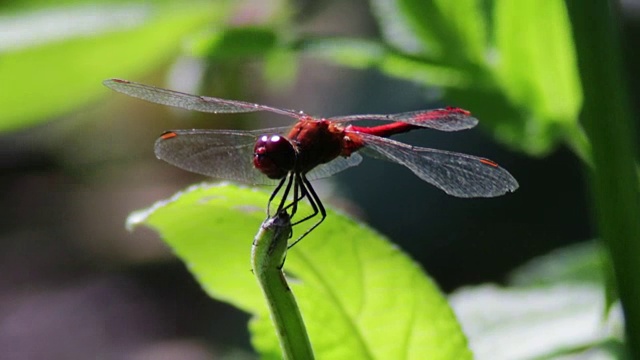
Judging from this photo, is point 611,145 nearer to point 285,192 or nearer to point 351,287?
point 351,287

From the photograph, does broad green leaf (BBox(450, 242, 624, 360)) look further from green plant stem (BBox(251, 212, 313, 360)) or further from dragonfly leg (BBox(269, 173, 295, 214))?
green plant stem (BBox(251, 212, 313, 360))

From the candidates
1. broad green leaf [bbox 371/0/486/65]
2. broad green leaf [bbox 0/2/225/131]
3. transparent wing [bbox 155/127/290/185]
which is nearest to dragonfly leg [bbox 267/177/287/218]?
transparent wing [bbox 155/127/290/185]

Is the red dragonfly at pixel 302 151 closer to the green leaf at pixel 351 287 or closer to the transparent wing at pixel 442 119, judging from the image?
the transparent wing at pixel 442 119

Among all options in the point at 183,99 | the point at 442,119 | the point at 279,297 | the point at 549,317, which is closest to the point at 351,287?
the point at 279,297

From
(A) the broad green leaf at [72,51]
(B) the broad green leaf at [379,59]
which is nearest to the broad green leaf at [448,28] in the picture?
A: (B) the broad green leaf at [379,59]

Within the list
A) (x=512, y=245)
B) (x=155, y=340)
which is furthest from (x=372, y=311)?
(x=155, y=340)

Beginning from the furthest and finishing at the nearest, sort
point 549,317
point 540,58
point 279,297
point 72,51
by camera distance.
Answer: point 72,51 < point 549,317 < point 540,58 < point 279,297

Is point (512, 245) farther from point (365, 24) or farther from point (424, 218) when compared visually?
point (365, 24)
